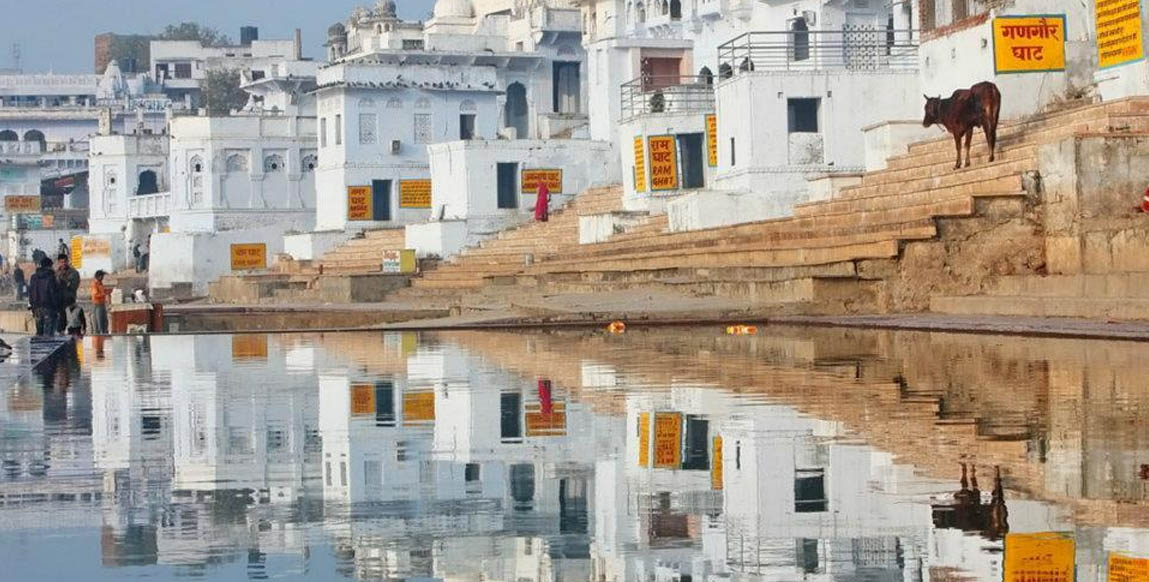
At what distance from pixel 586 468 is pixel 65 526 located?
2.68 meters

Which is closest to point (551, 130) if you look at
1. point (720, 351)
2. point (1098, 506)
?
point (720, 351)

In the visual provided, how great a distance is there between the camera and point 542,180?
55.4m

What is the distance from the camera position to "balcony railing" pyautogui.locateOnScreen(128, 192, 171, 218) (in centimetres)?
7657

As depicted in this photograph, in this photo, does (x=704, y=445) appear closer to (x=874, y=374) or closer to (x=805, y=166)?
(x=874, y=374)

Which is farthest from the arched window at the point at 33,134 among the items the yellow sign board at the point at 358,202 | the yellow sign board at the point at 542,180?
the yellow sign board at the point at 542,180

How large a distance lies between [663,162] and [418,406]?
3277 cm

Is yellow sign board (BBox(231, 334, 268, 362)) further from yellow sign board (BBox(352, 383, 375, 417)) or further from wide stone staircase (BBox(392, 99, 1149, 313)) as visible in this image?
wide stone staircase (BBox(392, 99, 1149, 313))

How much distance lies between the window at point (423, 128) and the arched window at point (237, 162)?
1148cm

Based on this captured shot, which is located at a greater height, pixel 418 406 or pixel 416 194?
pixel 416 194

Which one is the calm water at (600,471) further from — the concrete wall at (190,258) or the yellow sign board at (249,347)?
the concrete wall at (190,258)

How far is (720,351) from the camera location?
Answer: 65.9 ft

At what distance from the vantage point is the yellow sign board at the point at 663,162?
46750mm

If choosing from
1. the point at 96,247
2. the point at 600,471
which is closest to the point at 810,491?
the point at 600,471

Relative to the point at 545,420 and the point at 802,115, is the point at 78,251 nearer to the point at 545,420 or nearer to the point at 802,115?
the point at 802,115
